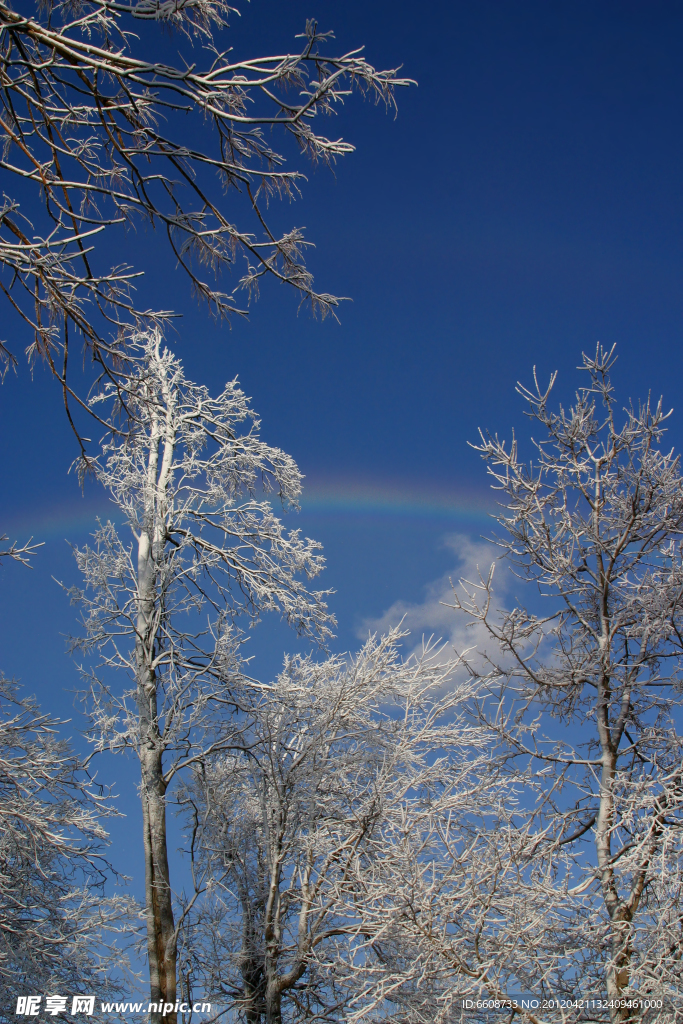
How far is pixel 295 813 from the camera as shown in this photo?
25.9ft

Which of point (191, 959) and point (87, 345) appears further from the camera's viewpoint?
point (191, 959)

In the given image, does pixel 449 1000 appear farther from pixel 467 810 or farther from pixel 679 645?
pixel 679 645

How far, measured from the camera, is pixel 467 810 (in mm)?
7633

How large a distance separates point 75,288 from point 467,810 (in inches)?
250

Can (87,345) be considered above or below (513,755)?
above

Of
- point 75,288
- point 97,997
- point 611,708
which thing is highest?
point 75,288

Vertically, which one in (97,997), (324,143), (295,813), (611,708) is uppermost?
(324,143)

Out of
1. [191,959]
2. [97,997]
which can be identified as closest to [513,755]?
[191,959]

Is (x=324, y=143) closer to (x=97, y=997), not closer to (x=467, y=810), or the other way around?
(x=467, y=810)

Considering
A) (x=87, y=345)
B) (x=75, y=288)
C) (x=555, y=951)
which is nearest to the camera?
(x=75, y=288)

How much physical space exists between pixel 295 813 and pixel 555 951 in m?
3.26

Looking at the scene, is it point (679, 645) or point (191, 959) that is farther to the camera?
point (191, 959)

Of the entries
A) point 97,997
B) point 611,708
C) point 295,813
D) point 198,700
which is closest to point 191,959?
point 97,997

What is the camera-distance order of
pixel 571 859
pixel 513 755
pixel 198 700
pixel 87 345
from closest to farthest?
pixel 87 345, pixel 571 859, pixel 513 755, pixel 198 700
